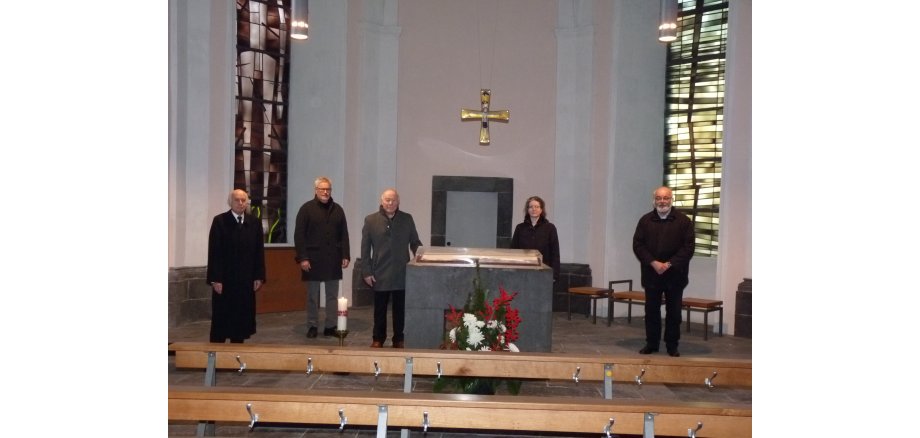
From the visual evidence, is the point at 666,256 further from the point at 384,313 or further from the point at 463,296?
the point at 384,313

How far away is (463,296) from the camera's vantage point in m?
6.39

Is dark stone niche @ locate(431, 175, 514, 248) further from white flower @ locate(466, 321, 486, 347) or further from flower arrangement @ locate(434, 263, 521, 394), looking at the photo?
white flower @ locate(466, 321, 486, 347)

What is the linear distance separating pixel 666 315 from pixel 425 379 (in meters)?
2.62

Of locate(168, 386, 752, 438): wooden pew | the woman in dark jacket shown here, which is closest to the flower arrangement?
locate(168, 386, 752, 438): wooden pew

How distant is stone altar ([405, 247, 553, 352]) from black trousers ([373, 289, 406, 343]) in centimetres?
96

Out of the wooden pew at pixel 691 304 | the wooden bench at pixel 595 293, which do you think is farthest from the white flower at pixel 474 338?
the wooden bench at pixel 595 293

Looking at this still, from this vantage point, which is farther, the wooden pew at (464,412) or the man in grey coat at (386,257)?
the man in grey coat at (386,257)

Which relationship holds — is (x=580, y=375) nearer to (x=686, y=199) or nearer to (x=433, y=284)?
(x=433, y=284)

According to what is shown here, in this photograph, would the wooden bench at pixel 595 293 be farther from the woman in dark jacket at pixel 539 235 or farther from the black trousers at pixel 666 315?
the woman in dark jacket at pixel 539 235

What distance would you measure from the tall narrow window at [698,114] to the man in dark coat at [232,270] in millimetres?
7363

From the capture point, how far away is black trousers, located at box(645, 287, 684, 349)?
301 inches

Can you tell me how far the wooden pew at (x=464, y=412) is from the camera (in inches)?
117
